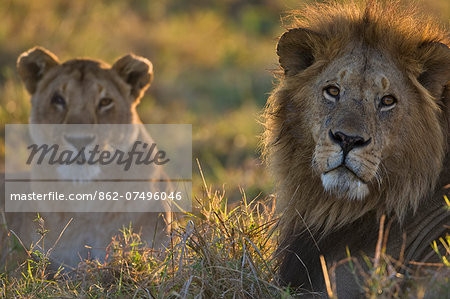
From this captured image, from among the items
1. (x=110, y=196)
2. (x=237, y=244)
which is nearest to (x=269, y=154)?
(x=237, y=244)

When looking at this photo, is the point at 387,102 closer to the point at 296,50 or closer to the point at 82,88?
the point at 296,50

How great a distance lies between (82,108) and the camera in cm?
659

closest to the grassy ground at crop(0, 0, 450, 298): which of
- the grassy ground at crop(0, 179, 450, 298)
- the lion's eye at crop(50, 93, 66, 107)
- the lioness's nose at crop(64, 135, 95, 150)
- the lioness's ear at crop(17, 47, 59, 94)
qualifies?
the grassy ground at crop(0, 179, 450, 298)

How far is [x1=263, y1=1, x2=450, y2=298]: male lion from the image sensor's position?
4359mm

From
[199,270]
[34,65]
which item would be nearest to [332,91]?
[199,270]

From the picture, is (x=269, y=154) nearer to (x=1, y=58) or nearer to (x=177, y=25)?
(x=1, y=58)

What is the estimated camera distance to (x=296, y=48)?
4.84 meters

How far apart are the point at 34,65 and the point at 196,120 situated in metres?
6.04

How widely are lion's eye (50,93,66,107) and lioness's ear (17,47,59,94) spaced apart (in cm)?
34

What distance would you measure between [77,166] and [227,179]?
3379 millimetres

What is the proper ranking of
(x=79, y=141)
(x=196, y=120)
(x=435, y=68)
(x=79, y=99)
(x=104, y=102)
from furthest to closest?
1. (x=196, y=120)
2. (x=104, y=102)
3. (x=79, y=99)
4. (x=79, y=141)
5. (x=435, y=68)

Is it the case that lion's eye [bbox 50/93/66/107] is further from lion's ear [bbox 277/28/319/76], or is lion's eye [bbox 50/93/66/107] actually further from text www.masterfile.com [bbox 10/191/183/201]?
lion's ear [bbox 277/28/319/76]

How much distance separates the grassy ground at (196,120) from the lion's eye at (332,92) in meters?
0.92

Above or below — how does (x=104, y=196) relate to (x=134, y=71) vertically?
below
